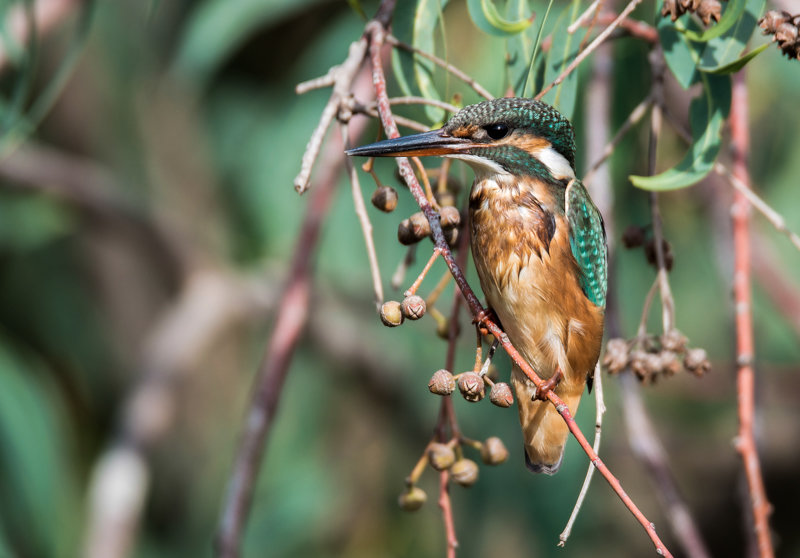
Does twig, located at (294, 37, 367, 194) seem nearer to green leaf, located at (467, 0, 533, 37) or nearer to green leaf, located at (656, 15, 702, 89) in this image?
green leaf, located at (467, 0, 533, 37)

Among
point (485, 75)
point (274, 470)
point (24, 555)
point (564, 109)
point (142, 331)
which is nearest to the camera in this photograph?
point (564, 109)

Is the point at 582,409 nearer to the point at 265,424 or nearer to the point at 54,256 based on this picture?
the point at 265,424

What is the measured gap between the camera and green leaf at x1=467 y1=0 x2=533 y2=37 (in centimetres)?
145

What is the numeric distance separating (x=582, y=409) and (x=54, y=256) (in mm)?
2807

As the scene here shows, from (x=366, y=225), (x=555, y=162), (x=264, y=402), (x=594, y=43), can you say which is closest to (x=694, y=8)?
(x=594, y=43)

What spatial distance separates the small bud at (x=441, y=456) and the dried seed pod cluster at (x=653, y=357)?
12.6 inches

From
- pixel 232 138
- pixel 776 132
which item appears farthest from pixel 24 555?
pixel 776 132

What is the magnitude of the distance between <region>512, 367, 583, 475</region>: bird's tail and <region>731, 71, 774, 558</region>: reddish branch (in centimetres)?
28

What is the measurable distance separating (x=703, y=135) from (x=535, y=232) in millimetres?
327

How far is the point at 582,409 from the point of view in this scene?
3.26 metres

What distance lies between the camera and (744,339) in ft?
5.27

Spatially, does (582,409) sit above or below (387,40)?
below

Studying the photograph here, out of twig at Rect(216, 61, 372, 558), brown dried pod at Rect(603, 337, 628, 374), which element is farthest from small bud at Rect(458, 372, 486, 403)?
twig at Rect(216, 61, 372, 558)

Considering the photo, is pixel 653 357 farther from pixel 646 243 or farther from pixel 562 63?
pixel 562 63
